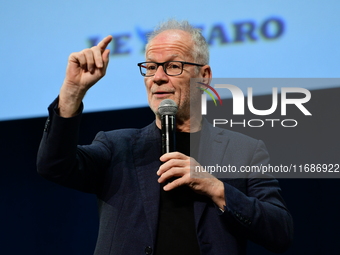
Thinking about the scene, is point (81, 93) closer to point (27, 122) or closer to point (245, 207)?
point (245, 207)

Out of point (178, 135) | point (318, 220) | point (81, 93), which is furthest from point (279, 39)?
point (81, 93)

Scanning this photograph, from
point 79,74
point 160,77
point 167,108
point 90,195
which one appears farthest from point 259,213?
point 90,195

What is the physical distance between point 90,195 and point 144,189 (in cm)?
169

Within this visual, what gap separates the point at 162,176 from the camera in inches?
51.9

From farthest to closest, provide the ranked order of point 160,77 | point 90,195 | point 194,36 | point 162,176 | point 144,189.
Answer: point 90,195, point 194,36, point 160,77, point 144,189, point 162,176

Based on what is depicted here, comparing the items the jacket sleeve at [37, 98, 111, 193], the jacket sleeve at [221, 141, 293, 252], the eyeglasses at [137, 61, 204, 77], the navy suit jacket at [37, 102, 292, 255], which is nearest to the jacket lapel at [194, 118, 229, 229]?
the navy suit jacket at [37, 102, 292, 255]

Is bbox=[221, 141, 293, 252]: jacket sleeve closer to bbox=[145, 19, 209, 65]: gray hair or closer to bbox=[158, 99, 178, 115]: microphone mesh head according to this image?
Result: bbox=[158, 99, 178, 115]: microphone mesh head

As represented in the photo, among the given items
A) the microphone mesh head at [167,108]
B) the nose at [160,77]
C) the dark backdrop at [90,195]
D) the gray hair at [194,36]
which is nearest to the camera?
the microphone mesh head at [167,108]

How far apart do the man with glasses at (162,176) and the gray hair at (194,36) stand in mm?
11

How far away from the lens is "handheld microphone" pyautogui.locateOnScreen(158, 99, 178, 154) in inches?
55.6

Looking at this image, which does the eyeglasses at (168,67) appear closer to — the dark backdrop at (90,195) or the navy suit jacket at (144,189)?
the navy suit jacket at (144,189)

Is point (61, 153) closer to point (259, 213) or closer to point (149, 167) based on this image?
point (149, 167)

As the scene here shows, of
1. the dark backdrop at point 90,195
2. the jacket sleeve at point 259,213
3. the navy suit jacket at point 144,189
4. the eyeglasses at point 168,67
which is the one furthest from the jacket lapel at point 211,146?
the dark backdrop at point 90,195

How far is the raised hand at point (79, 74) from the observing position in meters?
1.35
